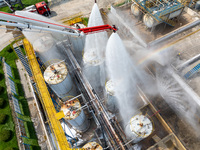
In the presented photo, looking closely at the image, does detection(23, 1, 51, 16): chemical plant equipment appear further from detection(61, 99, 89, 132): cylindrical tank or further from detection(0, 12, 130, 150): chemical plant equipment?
detection(61, 99, 89, 132): cylindrical tank

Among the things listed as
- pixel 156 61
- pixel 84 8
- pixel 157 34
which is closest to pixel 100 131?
pixel 156 61

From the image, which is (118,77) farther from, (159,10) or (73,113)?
(159,10)

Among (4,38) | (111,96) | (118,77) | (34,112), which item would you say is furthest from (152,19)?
(4,38)

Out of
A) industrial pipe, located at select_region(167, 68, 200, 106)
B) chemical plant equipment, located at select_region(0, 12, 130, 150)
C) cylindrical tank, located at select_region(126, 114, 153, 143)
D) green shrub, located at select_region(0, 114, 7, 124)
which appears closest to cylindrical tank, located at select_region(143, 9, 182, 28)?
industrial pipe, located at select_region(167, 68, 200, 106)

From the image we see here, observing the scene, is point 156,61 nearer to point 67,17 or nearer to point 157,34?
point 157,34

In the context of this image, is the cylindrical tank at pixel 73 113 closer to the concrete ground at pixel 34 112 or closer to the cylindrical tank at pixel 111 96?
the cylindrical tank at pixel 111 96

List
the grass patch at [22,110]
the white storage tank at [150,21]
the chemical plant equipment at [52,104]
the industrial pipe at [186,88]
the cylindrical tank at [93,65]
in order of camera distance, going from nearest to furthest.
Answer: the chemical plant equipment at [52,104] < the cylindrical tank at [93,65] < the industrial pipe at [186,88] < the grass patch at [22,110] < the white storage tank at [150,21]

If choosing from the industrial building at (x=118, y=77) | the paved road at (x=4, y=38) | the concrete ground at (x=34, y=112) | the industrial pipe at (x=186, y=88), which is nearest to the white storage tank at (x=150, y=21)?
the industrial building at (x=118, y=77)
